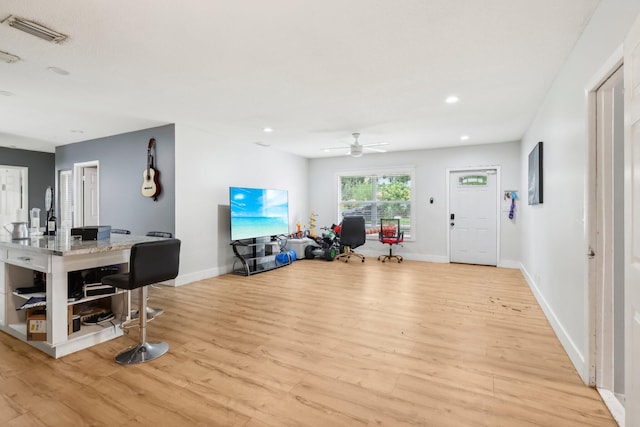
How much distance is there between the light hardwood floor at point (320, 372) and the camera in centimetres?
185

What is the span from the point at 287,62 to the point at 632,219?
2556 mm

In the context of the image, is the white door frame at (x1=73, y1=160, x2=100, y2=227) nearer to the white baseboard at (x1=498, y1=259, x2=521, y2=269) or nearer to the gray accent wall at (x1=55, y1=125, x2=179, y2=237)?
the gray accent wall at (x1=55, y1=125, x2=179, y2=237)

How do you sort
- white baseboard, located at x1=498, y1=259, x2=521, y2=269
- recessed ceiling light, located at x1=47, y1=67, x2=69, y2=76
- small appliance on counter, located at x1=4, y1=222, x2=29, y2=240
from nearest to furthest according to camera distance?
recessed ceiling light, located at x1=47, y1=67, x2=69, y2=76 → small appliance on counter, located at x1=4, y1=222, x2=29, y2=240 → white baseboard, located at x1=498, y1=259, x2=521, y2=269

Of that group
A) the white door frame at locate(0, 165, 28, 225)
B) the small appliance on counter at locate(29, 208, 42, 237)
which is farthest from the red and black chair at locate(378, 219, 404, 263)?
the white door frame at locate(0, 165, 28, 225)

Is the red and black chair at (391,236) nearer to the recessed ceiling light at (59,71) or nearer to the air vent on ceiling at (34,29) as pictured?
the recessed ceiling light at (59,71)

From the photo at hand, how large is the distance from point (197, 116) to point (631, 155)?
14.8ft

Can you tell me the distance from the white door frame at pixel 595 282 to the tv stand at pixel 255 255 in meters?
4.59

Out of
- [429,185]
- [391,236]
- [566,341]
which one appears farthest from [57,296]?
[429,185]

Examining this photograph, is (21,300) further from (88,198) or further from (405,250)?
(405,250)

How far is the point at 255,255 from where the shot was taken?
6.12 meters

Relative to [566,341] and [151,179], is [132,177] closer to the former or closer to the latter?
[151,179]

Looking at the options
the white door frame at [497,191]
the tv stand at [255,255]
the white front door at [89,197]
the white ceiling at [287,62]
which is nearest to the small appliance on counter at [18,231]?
the white ceiling at [287,62]

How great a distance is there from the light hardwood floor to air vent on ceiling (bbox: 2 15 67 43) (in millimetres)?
2469

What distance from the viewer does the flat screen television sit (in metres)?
5.45
